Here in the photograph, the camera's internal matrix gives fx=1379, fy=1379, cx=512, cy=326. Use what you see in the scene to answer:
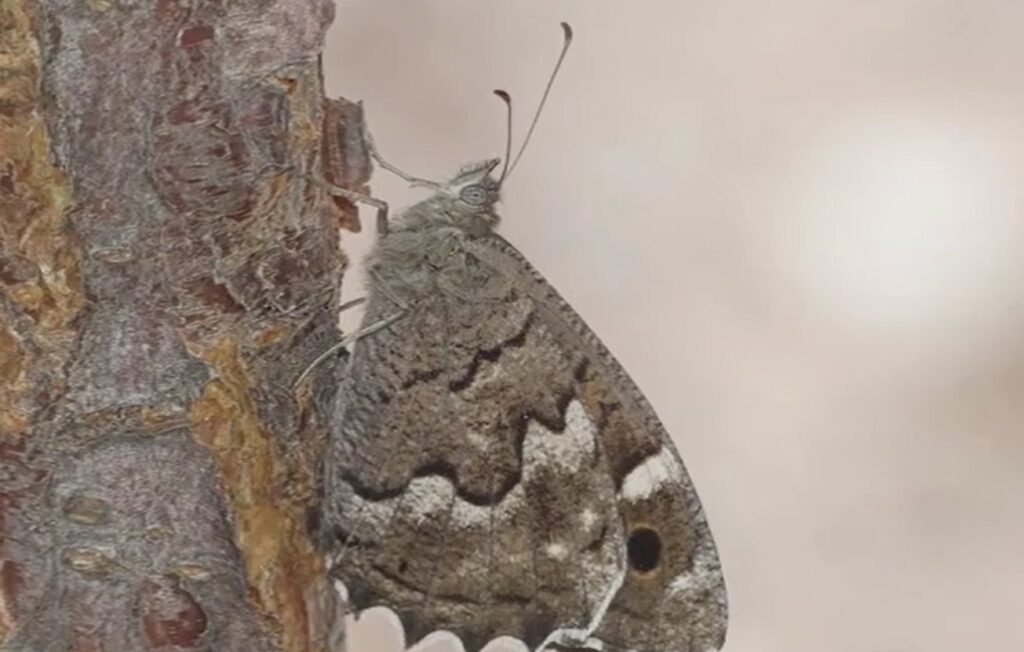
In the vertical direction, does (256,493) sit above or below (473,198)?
below

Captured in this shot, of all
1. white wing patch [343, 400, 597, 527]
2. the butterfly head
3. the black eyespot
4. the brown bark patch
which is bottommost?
the brown bark patch

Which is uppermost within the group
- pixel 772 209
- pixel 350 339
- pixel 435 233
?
pixel 772 209

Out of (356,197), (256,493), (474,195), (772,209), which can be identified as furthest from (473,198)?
(772,209)

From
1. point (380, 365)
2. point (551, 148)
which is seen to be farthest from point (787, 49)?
point (380, 365)

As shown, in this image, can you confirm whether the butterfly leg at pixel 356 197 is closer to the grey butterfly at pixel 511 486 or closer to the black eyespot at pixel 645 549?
the grey butterfly at pixel 511 486

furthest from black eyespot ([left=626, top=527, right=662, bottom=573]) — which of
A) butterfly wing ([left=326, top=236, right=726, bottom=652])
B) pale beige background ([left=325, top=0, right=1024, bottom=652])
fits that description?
pale beige background ([left=325, top=0, right=1024, bottom=652])

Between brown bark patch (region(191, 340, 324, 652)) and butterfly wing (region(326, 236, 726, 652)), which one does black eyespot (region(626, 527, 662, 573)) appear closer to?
butterfly wing (region(326, 236, 726, 652))

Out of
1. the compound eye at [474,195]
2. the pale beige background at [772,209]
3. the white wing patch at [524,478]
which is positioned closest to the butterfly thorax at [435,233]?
the compound eye at [474,195]

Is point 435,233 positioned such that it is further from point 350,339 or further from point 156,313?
point 156,313
